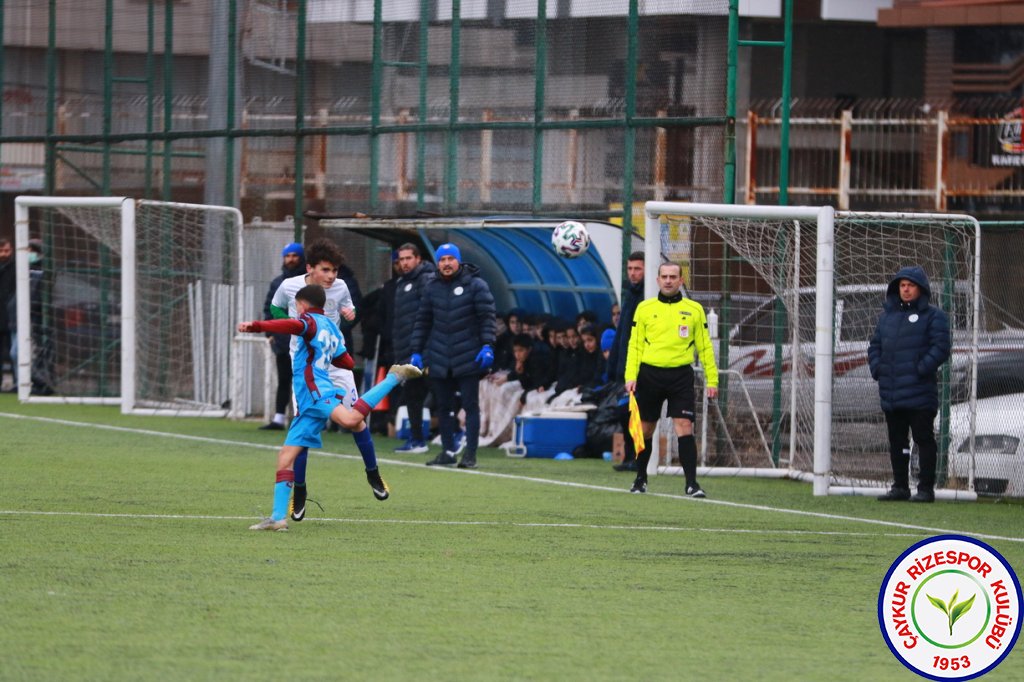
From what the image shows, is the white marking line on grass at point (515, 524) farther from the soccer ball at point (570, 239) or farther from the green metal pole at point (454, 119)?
the green metal pole at point (454, 119)

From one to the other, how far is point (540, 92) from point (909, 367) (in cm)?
633

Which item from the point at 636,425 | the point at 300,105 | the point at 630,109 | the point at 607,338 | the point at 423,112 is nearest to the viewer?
the point at 636,425

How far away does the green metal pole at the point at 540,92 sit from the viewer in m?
17.8

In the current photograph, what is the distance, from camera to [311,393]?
33.5 ft

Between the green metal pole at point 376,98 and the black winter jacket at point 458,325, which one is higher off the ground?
the green metal pole at point 376,98

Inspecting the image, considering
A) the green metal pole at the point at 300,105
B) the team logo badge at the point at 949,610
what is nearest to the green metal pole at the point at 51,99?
the green metal pole at the point at 300,105

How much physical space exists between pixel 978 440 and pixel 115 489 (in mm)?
6895

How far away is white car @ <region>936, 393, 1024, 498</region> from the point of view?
13.4m

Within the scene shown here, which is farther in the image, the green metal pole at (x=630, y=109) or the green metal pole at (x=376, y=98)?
the green metal pole at (x=376, y=98)

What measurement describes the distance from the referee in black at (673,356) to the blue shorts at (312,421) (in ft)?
10.7

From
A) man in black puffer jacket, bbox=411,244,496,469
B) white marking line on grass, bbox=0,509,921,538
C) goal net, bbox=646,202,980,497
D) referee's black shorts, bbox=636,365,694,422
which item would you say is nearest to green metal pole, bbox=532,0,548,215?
goal net, bbox=646,202,980,497

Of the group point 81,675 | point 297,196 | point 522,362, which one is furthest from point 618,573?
point 297,196

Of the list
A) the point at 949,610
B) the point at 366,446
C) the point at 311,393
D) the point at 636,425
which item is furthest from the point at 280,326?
the point at 949,610

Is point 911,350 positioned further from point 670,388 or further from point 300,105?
point 300,105
